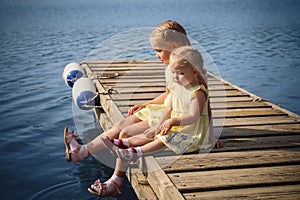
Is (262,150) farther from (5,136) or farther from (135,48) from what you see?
(135,48)

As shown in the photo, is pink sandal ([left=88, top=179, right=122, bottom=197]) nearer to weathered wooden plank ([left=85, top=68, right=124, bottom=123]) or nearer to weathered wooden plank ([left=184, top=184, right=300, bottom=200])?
weathered wooden plank ([left=184, top=184, right=300, bottom=200])

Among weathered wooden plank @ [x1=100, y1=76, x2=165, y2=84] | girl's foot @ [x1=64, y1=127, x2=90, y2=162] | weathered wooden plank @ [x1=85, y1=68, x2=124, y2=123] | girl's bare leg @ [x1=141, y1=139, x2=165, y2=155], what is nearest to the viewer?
girl's bare leg @ [x1=141, y1=139, x2=165, y2=155]

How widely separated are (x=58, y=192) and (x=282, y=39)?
22.4m

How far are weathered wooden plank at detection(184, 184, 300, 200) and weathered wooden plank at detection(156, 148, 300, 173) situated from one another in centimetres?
50

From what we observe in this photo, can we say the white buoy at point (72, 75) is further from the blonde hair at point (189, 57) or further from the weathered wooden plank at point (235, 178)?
the weathered wooden plank at point (235, 178)

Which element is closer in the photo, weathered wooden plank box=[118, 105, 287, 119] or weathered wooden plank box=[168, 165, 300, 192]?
weathered wooden plank box=[168, 165, 300, 192]

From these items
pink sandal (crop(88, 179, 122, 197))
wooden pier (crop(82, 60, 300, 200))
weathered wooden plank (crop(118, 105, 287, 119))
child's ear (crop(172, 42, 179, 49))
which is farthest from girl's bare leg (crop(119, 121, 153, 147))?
weathered wooden plank (crop(118, 105, 287, 119))

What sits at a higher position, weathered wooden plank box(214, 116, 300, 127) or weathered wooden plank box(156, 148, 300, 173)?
weathered wooden plank box(156, 148, 300, 173)

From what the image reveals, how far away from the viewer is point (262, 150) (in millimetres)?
4289

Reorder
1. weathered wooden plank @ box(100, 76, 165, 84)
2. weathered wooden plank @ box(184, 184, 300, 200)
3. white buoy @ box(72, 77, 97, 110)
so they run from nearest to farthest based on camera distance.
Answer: weathered wooden plank @ box(184, 184, 300, 200) < white buoy @ box(72, 77, 97, 110) < weathered wooden plank @ box(100, 76, 165, 84)

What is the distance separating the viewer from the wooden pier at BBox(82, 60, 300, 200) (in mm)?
3414

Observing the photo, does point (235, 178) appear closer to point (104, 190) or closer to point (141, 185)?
point (141, 185)

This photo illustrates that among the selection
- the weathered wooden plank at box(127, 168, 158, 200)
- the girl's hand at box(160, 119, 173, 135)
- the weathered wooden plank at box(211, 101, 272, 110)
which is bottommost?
the weathered wooden plank at box(211, 101, 272, 110)

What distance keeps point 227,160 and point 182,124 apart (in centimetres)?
67
